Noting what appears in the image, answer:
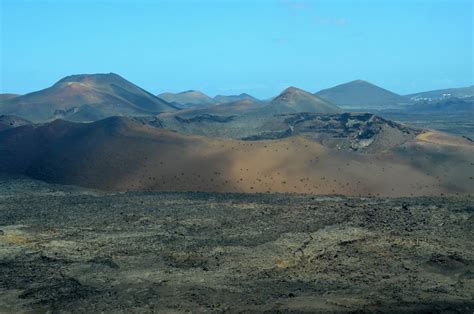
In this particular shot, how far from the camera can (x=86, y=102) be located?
3770 inches

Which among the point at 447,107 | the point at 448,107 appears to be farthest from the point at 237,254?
the point at 447,107

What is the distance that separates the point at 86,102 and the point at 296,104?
119 ft

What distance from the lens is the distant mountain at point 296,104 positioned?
291ft

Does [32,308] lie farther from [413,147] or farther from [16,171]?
[413,147]

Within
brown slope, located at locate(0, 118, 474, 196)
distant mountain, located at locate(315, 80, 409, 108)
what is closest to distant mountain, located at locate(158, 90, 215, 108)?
distant mountain, located at locate(315, 80, 409, 108)

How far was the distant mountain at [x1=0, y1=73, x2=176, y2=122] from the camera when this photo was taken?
279ft

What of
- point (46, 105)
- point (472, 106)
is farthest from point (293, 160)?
point (472, 106)

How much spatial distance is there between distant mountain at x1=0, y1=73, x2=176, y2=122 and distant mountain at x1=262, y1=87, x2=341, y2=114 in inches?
846

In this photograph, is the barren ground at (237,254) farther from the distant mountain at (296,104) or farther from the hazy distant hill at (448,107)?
the hazy distant hill at (448,107)

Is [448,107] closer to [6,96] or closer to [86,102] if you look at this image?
[86,102]

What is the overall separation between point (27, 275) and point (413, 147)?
104 feet

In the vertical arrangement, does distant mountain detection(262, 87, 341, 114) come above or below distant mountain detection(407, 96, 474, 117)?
above

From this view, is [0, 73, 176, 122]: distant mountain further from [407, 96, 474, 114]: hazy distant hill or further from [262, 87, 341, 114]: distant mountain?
[407, 96, 474, 114]: hazy distant hill

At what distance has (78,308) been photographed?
13.7 meters
